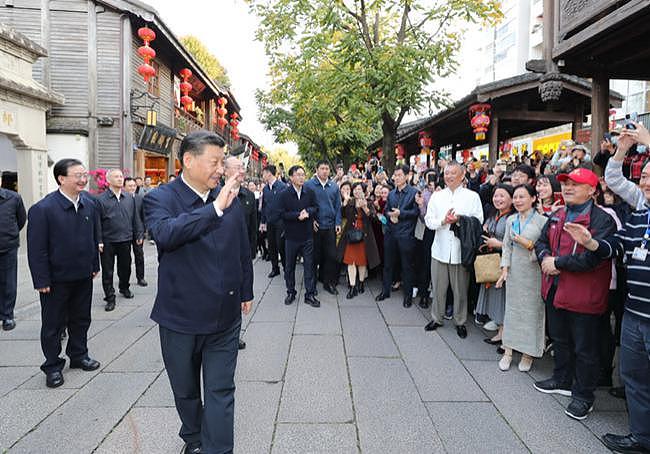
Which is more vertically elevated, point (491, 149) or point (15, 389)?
point (491, 149)

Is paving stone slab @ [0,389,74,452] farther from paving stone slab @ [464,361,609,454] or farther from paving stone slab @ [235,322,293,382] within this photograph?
paving stone slab @ [464,361,609,454]

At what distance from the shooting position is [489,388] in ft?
12.5

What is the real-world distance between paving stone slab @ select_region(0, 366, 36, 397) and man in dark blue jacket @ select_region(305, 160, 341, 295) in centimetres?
409

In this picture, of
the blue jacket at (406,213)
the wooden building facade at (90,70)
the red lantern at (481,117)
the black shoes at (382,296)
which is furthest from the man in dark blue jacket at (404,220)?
the wooden building facade at (90,70)

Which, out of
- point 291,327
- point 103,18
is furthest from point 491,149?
point 103,18

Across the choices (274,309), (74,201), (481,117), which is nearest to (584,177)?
Result: (274,309)

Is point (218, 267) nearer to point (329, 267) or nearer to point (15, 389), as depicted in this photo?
point (15, 389)

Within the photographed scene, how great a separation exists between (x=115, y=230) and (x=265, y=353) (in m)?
3.63

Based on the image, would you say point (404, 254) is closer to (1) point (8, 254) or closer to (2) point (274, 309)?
(2) point (274, 309)

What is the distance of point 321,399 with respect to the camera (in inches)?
141

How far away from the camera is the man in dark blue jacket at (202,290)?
2.42 meters

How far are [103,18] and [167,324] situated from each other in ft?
44.0

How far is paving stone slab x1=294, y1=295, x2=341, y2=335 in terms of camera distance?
17.6ft

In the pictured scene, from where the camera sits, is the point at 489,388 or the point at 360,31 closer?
the point at 489,388
